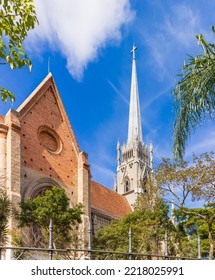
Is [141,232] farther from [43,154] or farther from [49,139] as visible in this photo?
[49,139]

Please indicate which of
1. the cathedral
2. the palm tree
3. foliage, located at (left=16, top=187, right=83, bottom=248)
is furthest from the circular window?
the palm tree

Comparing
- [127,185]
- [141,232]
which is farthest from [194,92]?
[127,185]

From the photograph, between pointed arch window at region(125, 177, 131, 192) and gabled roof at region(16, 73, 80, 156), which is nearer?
gabled roof at region(16, 73, 80, 156)

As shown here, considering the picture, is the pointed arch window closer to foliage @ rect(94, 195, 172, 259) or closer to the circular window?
the circular window

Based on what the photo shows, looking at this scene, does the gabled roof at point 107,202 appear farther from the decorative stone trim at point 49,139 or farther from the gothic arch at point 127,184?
the decorative stone trim at point 49,139

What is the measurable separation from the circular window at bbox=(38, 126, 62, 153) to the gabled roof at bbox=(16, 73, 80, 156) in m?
1.68

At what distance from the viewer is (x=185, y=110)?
8758mm

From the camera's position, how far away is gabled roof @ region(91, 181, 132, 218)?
42.4 m

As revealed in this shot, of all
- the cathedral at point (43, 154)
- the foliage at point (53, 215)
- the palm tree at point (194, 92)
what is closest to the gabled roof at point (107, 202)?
the cathedral at point (43, 154)

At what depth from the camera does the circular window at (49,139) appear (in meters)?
30.8

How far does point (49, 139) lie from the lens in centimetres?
3172
